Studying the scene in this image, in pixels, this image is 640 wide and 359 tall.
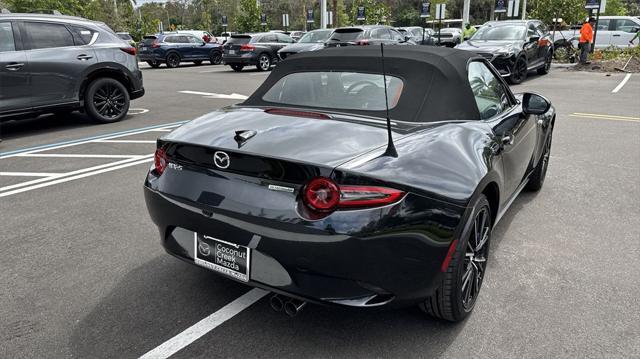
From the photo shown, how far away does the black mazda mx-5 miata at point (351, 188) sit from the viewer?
7.53 ft

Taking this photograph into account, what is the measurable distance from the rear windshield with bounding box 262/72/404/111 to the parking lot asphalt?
4.18ft

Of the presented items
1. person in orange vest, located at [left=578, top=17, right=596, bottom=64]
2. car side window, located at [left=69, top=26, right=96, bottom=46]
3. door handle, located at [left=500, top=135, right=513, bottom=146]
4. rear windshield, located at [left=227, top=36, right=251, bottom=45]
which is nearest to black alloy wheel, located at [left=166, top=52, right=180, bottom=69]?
rear windshield, located at [left=227, top=36, right=251, bottom=45]

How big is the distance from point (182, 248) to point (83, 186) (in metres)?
3.19

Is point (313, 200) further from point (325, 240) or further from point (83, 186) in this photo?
point (83, 186)

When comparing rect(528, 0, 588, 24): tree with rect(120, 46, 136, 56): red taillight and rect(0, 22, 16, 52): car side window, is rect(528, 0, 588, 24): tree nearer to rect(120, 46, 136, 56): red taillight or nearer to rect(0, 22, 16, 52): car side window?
rect(120, 46, 136, 56): red taillight

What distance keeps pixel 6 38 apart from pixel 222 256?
7.08 metres

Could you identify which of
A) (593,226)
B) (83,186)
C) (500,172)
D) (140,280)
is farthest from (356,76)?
(83,186)

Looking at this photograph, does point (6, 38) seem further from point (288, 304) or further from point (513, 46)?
point (513, 46)

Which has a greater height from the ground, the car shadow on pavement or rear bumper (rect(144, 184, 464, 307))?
rear bumper (rect(144, 184, 464, 307))

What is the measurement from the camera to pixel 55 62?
8.05 metres

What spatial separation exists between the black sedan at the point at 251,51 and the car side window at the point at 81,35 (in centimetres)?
1163

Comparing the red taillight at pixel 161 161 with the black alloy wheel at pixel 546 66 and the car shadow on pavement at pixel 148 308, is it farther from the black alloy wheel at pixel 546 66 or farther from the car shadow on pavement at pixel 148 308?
the black alloy wheel at pixel 546 66

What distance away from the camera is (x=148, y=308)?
3.00m

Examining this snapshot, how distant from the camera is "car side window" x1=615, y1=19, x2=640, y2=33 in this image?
21.7 m
